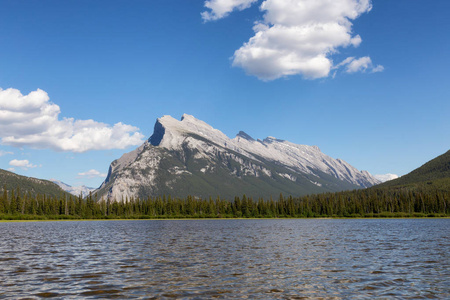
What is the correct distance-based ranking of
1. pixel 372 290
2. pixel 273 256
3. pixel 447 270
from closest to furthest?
pixel 372 290
pixel 447 270
pixel 273 256

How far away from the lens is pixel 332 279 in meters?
30.5

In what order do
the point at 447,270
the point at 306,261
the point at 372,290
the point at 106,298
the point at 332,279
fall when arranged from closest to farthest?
the point at 106,298 → the point at 372,290 → the point at 332,279 → the point at 447,270 → the point at 306,261

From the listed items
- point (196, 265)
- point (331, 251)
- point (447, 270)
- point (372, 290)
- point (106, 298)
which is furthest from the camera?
point (331, 251)

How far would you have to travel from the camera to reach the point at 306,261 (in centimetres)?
4109

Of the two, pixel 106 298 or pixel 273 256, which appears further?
pixel 273 256

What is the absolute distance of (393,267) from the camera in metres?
36.7

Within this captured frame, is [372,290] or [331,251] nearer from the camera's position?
[372,290]

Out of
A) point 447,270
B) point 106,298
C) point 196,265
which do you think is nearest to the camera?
point 106,298

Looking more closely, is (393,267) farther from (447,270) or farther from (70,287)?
(70,287)

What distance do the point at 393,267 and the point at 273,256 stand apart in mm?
13777

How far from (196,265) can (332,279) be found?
46.8 ft

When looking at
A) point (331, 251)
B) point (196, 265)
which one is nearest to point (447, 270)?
point (331, 251)

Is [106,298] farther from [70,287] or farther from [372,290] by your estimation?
[372,290]

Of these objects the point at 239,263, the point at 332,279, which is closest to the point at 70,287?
the point at 239,263
